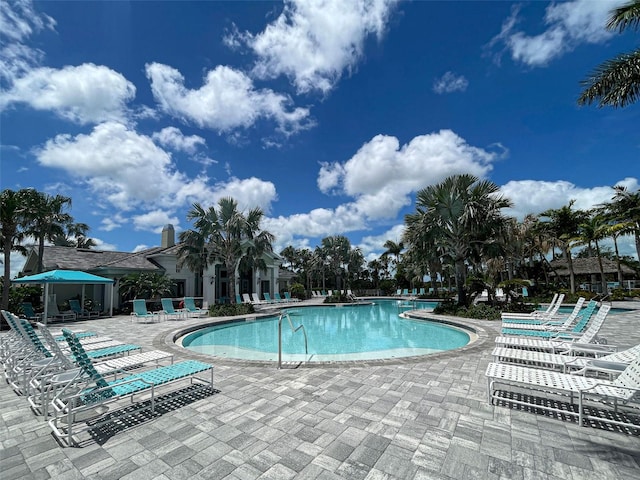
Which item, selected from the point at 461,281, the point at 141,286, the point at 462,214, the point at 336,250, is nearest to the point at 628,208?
the point at 461,281

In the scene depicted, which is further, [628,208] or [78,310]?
[628,208]

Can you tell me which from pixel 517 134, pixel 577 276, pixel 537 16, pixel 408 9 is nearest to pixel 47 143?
pixel 408 9

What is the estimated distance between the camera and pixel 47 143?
29.9ft

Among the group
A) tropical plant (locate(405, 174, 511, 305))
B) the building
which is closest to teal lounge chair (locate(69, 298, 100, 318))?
the building

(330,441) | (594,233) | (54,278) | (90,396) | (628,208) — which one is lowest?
(330,441)

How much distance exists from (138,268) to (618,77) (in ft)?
80.8

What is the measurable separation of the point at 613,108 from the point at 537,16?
3.48 meters

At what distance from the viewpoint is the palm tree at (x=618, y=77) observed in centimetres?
760

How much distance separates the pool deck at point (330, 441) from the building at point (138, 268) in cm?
1569

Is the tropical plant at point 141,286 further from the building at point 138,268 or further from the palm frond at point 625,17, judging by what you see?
the palm frond at point 625,17

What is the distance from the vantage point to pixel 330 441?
3080 millimetres

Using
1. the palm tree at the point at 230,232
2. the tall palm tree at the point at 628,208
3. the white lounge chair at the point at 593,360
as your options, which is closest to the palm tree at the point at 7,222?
the palm tree at the point at 230,232

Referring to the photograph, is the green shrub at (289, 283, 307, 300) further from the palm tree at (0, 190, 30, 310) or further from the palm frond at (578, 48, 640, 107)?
the palm frond at (578, 48, 640, 107)

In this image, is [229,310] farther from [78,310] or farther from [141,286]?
[78,310]
